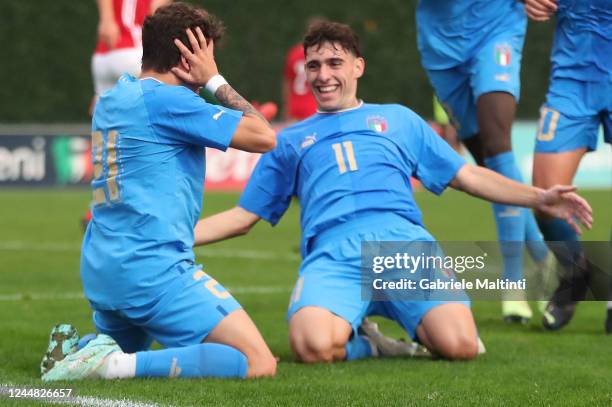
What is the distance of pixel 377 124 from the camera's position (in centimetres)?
607

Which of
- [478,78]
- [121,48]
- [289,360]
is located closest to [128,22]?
[121,48]

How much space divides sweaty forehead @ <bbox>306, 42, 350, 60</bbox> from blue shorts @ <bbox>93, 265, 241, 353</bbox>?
→ 146 cm

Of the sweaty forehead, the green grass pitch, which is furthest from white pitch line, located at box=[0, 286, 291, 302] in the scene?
the sweaty forehead

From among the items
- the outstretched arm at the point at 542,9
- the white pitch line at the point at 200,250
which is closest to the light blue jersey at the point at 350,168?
the outstretched arm at the point at 542,9

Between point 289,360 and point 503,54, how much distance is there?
2.50m

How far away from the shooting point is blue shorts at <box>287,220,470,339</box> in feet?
18.9

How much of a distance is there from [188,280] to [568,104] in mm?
2424

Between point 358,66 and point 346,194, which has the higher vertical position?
point 358,66

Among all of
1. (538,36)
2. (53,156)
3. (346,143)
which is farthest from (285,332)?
(538,36)

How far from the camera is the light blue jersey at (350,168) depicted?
19.5ft

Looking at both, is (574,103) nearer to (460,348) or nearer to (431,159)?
(431,159)

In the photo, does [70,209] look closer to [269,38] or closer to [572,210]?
[269,38]

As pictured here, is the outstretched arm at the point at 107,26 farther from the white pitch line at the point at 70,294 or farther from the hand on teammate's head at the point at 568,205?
the hand on teammate's head at the point at 568,205

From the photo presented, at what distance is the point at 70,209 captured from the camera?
1553cm
